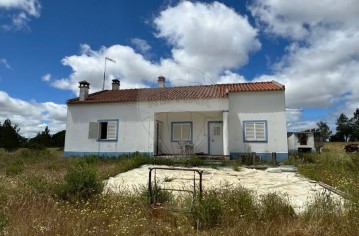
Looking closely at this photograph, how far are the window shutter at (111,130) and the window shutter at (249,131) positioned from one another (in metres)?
8.27

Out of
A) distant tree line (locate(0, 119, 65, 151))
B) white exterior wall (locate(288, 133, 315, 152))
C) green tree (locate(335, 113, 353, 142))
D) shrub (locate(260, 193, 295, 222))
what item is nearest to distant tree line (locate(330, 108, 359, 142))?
green tree (locate(335, 113, 353, 142))

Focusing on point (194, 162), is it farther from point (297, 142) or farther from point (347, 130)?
point (347, 130)

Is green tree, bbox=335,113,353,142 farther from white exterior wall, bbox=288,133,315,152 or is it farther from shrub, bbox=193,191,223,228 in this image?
shrub, bbox=193,191,223,228

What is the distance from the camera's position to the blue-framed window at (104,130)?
62.8 ft

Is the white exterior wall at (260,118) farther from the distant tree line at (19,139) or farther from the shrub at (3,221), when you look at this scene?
the distant tree line at (19,139)

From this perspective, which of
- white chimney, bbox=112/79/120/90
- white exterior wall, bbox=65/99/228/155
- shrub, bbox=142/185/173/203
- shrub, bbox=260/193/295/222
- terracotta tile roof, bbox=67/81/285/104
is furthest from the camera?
white chimney, bbox=112/79/120/90

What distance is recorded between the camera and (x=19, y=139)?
38.7 meters

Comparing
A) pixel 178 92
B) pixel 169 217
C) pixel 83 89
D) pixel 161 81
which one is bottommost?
pixel 169 217

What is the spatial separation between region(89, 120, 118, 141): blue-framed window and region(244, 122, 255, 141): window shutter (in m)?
8.21

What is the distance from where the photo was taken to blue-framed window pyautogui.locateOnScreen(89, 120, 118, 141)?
62.8 ft

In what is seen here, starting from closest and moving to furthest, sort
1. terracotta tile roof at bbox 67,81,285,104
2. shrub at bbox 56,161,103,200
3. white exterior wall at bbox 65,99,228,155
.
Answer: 1. shrub at bbox 56,161,103,200
2. terracotta tile roof at bbox 67,81,285,104
3. white exterior wall at bbox 65,99,228,155

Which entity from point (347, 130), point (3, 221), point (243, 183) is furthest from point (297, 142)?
point (347, 130)

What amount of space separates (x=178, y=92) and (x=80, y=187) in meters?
14.0

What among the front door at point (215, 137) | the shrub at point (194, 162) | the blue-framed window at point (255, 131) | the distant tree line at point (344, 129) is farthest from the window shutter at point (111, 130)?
the distant tree line at point (344, 129)
